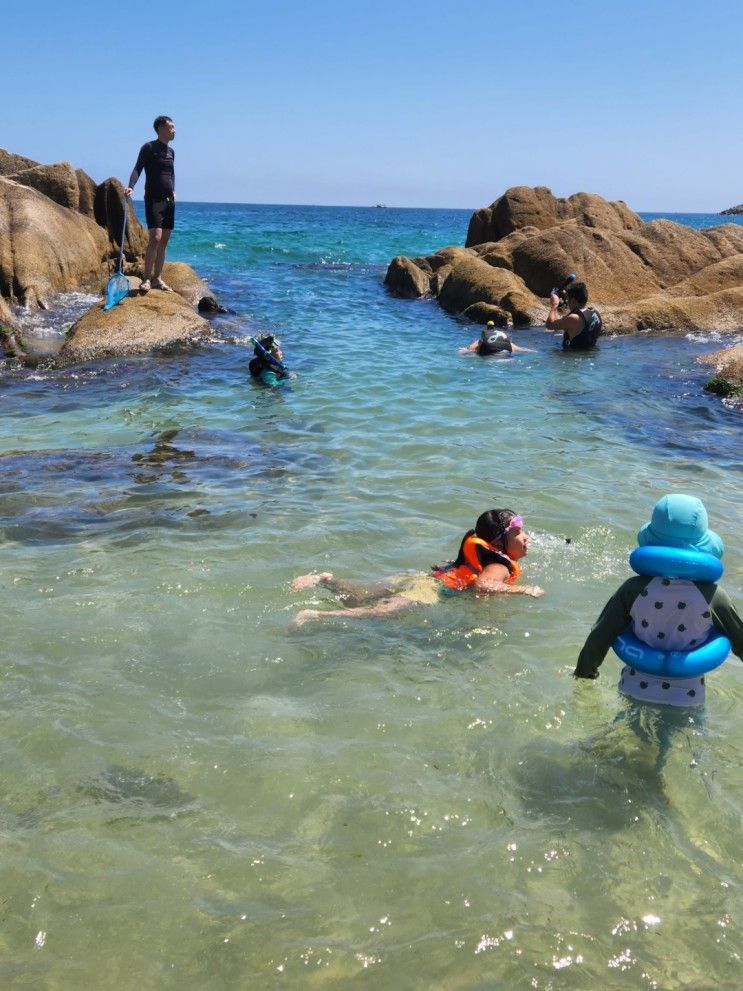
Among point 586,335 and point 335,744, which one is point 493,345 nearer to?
point 586,335

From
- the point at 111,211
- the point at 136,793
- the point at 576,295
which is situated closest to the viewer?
the point at 136,793

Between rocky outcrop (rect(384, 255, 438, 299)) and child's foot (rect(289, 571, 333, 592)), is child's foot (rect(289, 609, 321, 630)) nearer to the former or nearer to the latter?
child's foot (rect(289, 571, 333, 592))

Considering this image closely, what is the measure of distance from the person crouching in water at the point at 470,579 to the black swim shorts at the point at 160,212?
29.1 ft

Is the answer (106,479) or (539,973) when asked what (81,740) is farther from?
(106,479)

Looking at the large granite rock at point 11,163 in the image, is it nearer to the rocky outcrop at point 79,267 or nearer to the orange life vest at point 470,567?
the rocky outcrop at point 79,267

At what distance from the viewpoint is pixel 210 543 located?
22.1ft

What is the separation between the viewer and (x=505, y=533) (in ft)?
19.0

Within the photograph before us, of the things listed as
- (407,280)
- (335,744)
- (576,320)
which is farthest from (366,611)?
(407,280)

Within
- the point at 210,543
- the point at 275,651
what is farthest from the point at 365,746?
the point at 210,543

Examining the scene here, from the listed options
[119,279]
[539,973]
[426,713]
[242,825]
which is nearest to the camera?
[539,973]

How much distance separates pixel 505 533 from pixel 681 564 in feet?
7.06

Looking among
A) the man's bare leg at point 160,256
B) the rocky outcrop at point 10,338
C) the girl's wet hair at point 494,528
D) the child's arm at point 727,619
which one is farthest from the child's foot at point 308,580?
the man's bare leg at point 160,256

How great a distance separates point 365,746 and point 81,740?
1.36 m

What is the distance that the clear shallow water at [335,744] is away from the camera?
3074mm
